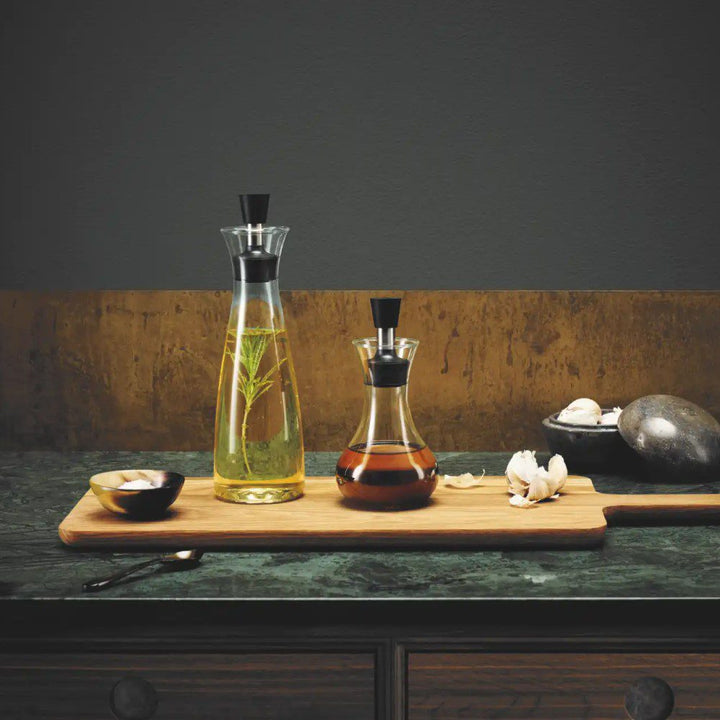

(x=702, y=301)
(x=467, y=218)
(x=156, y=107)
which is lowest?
(x=702, y=301)

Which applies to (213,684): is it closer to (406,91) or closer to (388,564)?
(388,564)

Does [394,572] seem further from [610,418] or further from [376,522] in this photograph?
[610,418]

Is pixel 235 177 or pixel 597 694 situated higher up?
pixel 235 177

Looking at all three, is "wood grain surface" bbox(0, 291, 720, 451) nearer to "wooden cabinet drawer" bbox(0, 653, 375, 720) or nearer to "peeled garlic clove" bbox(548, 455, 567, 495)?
"peeled garlic clove" bbox(548, 455, 567, 495)

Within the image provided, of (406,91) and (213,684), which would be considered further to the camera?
(406,91)

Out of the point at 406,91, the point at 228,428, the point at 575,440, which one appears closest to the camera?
the point at 228,428

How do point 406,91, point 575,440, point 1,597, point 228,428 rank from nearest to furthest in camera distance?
1. point 1,597
2. point 228,428
3. point 575,440
4. point 406,91

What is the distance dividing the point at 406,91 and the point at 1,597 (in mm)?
1064

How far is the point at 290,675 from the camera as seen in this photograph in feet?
3.46

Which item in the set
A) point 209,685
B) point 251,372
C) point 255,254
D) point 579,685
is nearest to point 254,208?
point 255,254

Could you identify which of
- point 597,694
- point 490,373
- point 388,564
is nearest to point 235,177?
point 490,373

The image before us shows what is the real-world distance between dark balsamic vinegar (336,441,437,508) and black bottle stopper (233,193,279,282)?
25 centimetres

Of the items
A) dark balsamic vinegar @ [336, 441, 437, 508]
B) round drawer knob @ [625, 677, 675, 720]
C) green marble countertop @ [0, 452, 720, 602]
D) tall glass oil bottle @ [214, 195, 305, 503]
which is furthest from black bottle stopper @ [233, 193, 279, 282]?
round drawer knob @ [625, 677, 675, 720]

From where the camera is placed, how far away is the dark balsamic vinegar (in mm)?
1248
